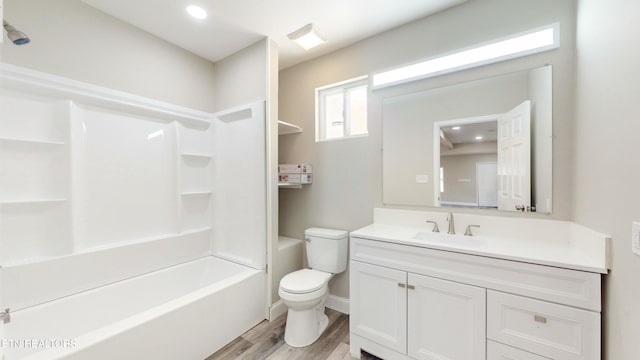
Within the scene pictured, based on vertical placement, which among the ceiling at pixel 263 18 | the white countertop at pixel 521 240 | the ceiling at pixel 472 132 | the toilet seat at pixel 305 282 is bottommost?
the toilet seat at pixel 305 282

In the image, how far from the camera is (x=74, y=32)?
1746mm

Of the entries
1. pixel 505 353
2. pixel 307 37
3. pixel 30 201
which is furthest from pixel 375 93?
pixel 30 201

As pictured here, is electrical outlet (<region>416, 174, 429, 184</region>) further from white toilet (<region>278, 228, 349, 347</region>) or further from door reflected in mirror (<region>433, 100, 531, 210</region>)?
white toilet (<region>278, 228, 349, 347</region>)

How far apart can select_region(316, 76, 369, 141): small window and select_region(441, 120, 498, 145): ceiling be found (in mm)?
728

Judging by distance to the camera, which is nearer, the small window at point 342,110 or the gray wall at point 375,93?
the gray wall at point 375,93

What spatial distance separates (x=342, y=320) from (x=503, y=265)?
1.47 meters

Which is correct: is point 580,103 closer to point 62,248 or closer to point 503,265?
point 503,265

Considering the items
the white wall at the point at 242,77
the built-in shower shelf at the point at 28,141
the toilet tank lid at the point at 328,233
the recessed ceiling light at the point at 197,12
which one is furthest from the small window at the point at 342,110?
the built-in shower shelf at the point at 28,141

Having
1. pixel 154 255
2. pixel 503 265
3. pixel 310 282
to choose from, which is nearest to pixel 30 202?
pixel 154 255

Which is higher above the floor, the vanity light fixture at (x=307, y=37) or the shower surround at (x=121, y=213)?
the vanity light fixture at (x=307, y=37)

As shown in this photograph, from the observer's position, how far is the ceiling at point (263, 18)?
1799 millimetres

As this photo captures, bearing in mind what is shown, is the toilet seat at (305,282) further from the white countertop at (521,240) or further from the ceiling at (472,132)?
the ceiling at (472,132)

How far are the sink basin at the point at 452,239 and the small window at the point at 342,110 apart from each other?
1.05 m

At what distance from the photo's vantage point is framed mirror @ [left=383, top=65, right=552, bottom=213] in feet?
5.21
